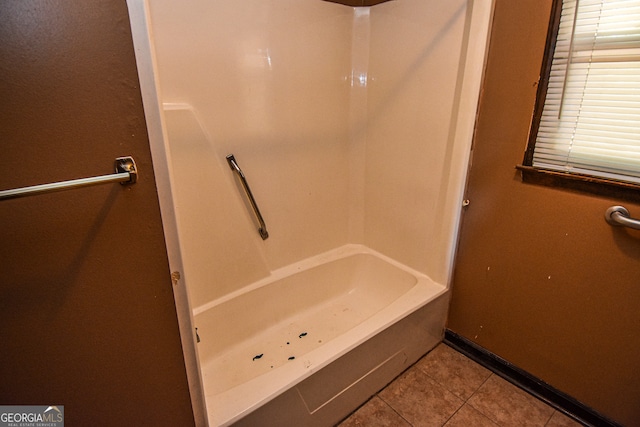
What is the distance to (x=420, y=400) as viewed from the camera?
1.50 m

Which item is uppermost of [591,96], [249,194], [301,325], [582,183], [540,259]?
[591,96]

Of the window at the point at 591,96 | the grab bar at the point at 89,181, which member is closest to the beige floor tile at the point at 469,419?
the window at the point at 591,96

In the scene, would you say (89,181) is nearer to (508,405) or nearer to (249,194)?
(249,194)

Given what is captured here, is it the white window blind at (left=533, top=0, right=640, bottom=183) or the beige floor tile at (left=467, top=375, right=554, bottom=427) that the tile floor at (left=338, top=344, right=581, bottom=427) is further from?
the white window blind at (left=533, top=0, right=640, bottom=183)

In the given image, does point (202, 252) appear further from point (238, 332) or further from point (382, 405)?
point (382, 405)

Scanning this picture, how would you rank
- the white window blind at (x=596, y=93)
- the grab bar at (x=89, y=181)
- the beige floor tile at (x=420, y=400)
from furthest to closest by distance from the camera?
the beige floor tile at (x=420, y=400) → the white window blind at (x=596, y=93) → the grab bar at (x=89, y=181)

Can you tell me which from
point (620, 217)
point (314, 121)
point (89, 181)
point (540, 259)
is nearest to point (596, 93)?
point (620, 217)

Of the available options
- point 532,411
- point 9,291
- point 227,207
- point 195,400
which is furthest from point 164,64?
point 532,411

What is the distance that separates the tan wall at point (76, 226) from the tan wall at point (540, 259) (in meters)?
1.39

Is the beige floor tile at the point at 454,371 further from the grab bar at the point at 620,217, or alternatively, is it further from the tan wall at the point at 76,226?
the tan wall at the point at 76,226

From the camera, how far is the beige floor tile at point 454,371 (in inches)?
61.6

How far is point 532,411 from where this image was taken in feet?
4.69

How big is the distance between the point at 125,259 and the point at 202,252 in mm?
848

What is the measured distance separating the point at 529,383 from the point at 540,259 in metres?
0.65
